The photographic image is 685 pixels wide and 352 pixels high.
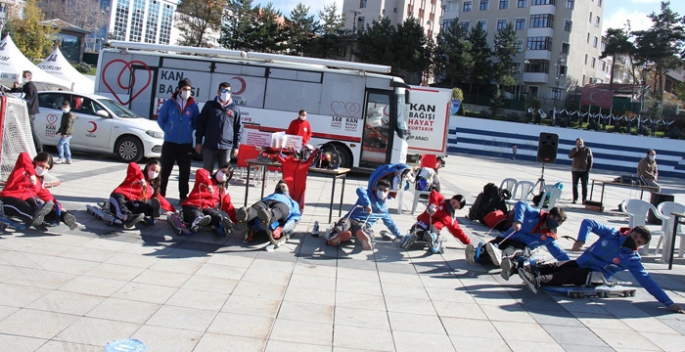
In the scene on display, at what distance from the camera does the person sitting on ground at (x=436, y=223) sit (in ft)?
24.4

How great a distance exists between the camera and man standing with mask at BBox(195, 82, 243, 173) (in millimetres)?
8570

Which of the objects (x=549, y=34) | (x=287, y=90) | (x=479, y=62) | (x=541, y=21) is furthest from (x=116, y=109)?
(x=541, y=21)

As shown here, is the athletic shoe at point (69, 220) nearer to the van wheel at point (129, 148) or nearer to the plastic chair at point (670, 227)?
the van wheel at point (129, 148)

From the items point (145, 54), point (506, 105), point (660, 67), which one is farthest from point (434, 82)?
point (145, 54)

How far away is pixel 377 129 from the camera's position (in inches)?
610

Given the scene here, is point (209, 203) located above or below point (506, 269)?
above

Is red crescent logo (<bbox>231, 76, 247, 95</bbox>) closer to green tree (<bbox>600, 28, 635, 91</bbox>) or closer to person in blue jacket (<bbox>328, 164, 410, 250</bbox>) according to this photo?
person in blue jacket (<bbox>328, 164, 410, 250</bbox>)

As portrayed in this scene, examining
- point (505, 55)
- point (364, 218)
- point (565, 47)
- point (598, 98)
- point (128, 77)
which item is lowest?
point (364, 218)

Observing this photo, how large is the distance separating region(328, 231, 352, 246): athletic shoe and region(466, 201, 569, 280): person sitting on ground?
5.05 ft

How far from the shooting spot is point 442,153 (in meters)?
19.2

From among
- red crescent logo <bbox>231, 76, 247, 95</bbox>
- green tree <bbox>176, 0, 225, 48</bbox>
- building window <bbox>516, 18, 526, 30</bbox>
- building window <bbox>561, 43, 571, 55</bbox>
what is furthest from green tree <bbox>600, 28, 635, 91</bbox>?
red crescent logo <bbox>231, 76, 247, 95</bbox>

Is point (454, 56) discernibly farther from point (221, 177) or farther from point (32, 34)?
point (221, 177)

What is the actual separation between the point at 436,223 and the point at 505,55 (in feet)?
161

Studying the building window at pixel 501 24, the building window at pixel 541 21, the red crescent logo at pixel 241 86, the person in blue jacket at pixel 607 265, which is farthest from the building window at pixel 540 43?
the person in blue jacket at pixel 607 265
